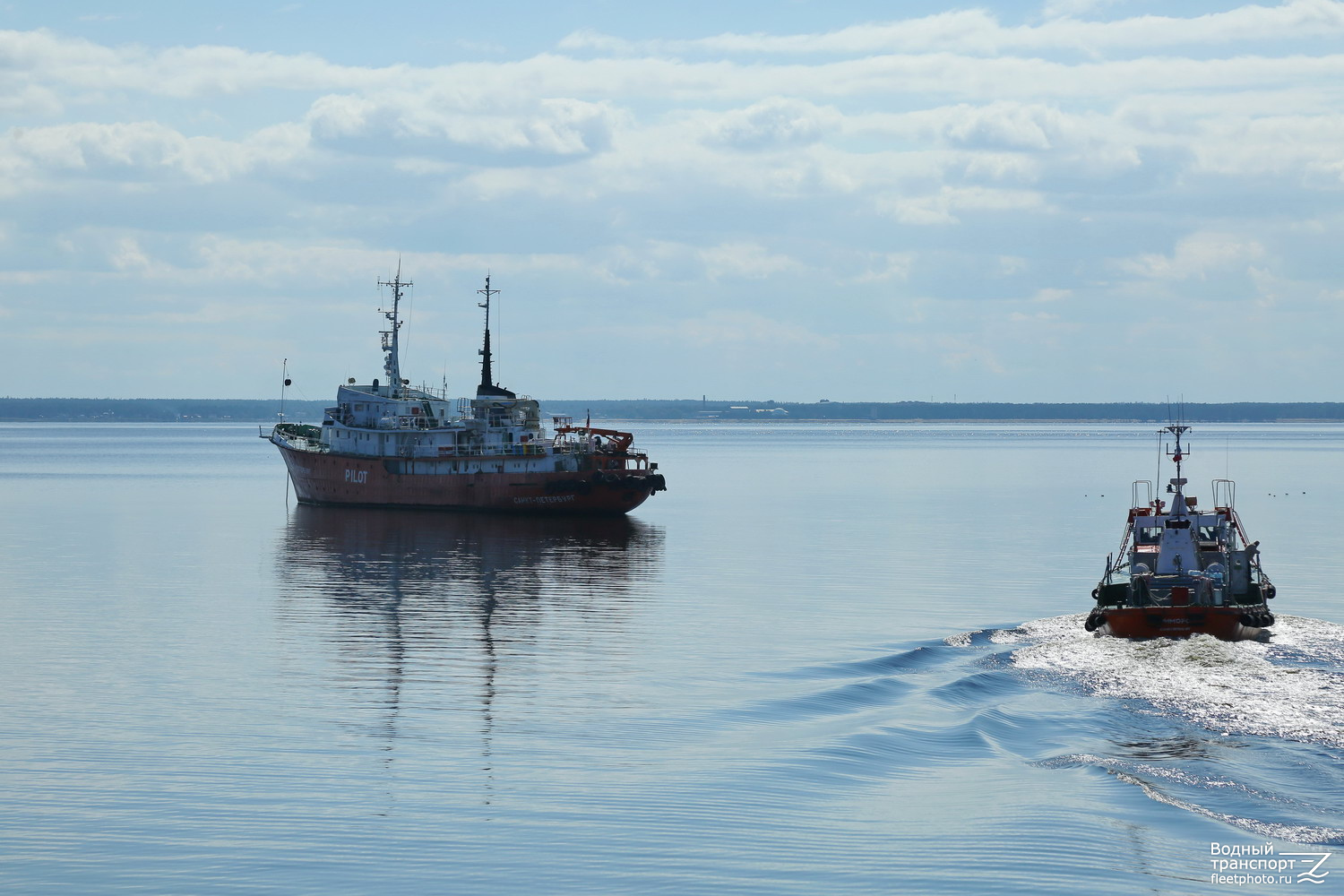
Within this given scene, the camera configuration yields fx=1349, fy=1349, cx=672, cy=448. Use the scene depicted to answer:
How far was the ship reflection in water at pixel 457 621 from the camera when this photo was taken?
2967 centimetres

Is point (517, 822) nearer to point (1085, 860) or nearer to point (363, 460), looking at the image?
point (1085, 860)

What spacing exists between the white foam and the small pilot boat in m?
0.47

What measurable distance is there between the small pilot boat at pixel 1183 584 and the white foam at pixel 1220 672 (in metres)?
0.47

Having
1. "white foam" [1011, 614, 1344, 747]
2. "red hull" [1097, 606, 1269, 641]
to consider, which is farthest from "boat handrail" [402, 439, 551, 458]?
"red hull" [1097, 606, 1269, 641]

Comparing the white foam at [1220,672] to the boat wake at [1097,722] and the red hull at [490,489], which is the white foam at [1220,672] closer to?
the boat wake at [1097,722]

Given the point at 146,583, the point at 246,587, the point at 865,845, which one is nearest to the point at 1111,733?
the point at 865,845

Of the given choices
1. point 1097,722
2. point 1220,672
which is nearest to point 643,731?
point 1097,722

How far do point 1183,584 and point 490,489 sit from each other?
53496 millimetres

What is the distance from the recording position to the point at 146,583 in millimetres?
54781

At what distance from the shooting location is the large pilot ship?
8619 cm

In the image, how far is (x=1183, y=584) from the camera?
41.0m

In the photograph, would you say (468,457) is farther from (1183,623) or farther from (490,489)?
(1183,623)

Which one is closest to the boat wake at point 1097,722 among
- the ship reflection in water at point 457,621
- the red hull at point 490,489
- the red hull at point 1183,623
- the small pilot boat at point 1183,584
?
the red hull at point 1183,623

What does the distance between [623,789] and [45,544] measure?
57.3 metres
